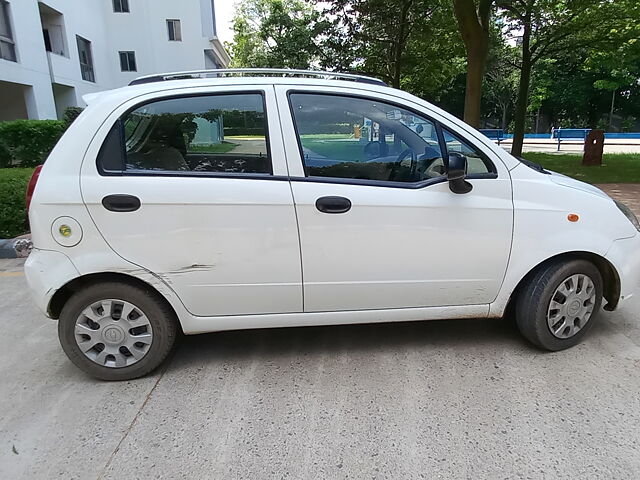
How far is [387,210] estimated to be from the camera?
9.20ft

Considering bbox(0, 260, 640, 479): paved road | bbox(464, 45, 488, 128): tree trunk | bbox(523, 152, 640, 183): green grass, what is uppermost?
bbox(464, 45, 488, 128): tree trunk

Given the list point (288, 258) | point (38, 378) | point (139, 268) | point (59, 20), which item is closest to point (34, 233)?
point (139, 268)

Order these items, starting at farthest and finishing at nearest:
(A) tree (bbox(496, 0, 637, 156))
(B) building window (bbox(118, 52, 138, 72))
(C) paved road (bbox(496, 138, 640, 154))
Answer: (B) building window (bbox(118, 52, 138, 72)) < (C) paved road (bbox(496, 138, 640, 154)) < (A) tree (bbox(496, 0, 637, 156))

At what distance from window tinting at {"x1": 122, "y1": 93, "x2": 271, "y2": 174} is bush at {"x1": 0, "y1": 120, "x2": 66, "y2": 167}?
1000cm

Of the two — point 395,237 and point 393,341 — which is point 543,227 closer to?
point 395,237

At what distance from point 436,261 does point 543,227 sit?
728mm

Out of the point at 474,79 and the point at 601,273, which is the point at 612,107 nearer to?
the point at 474,79

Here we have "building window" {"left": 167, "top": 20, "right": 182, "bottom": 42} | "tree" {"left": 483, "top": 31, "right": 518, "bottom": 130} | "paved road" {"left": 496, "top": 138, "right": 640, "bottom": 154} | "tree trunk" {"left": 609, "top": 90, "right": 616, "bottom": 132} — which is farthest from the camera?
"tree" {"left": 483, "top": 31, "right": 518, "bottom": 130}

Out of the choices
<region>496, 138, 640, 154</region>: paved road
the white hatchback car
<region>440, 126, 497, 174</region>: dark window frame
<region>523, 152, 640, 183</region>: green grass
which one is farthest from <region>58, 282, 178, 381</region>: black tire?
<region>496, 138, 640, 154</region>: paved road

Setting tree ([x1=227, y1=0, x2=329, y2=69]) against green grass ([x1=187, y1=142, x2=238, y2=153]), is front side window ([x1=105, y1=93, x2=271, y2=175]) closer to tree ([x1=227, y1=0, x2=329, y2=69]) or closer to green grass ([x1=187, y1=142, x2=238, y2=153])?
green grass ([x1=187, y1=142, x2=238, y2=153])

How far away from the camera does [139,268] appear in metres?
2.75

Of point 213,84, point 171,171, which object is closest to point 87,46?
point 213,84

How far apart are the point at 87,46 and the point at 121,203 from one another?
25.5 metres

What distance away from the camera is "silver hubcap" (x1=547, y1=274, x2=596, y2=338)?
10.1 feet
